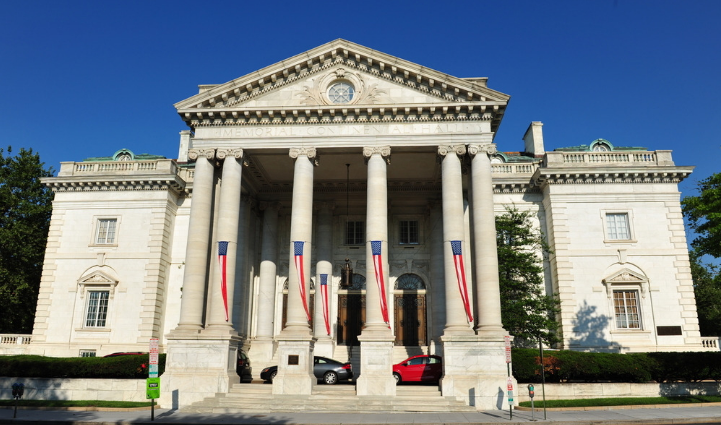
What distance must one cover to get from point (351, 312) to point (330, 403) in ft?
39.7

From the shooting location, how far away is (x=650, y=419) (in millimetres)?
16594

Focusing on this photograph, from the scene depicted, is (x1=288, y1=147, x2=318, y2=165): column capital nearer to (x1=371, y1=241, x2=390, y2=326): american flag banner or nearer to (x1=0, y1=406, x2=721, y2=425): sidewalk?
(x1=371, y1=241, x2=390, y2=326): american flag banner

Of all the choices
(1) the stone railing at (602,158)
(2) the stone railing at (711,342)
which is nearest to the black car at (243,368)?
(1) the stone railing at (602,158)

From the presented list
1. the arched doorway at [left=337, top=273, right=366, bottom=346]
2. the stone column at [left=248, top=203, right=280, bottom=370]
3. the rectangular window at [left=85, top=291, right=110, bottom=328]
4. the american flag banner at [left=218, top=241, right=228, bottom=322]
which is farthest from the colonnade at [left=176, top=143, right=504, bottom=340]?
the rectangular window at [left=85, top=291, right=110, bottom=328]

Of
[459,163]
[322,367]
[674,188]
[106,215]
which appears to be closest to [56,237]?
[106,215]

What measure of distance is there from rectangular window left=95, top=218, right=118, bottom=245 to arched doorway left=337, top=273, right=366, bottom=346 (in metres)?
15.3

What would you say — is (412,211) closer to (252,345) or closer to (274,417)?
(252,345)

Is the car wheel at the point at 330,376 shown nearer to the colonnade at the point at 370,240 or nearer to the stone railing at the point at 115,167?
the colonnade at the point at 370,240

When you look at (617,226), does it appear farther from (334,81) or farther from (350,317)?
(334,81)

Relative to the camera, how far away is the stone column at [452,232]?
22786mm

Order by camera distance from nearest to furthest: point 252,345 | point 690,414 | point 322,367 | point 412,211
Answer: point 690,414 → point 322,367 → point 252,345 → point 412,211

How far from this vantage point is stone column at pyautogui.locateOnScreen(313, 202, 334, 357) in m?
29.8

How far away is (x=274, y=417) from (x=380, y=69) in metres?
16.6

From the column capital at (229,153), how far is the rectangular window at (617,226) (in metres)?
22.1
